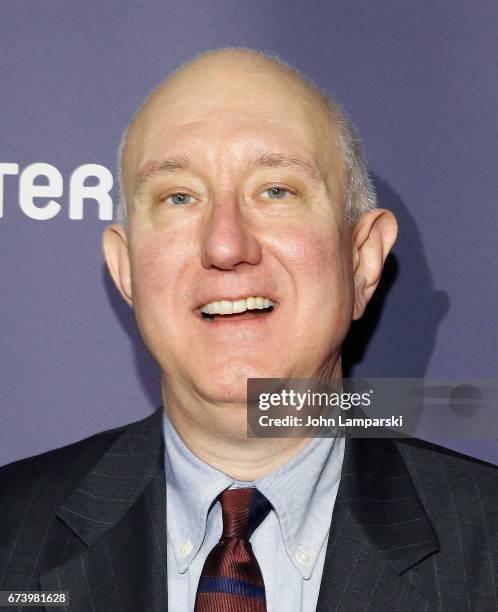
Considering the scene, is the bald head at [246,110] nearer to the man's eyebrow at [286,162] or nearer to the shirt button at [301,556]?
the man's eyebrow at [286,162]

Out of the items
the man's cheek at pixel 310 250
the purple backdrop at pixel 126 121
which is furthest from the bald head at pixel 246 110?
the purple backdrop at pixel 126 121

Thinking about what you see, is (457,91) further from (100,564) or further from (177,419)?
(100,564)

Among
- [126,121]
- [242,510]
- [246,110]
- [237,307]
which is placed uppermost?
[126,121]

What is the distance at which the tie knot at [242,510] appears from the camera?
167 cm

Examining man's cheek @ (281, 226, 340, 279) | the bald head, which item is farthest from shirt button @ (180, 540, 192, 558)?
the bald head

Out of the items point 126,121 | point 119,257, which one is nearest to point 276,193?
point 119,257

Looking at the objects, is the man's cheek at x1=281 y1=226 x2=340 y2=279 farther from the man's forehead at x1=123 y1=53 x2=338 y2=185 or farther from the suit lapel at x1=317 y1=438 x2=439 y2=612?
the suit lapel at x1=317 y1=438 x2=439 y2=612

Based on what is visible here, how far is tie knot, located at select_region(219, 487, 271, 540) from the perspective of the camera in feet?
5.48

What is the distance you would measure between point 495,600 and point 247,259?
682 millimetres

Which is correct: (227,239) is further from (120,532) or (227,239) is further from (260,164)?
(120,532)

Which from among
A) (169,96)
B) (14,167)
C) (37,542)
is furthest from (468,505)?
(14,167)

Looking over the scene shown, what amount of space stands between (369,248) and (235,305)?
13.9 inches

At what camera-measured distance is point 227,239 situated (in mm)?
1630

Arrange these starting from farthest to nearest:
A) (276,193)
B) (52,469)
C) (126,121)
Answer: (126,121) < (52,469) < (276,193)
